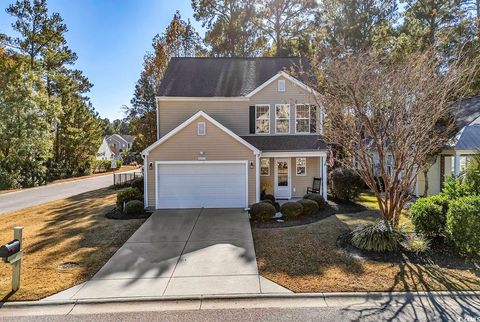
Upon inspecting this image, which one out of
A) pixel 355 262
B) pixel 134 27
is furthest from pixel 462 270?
pixel 134 27

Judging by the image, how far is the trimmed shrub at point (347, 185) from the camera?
50.4ft

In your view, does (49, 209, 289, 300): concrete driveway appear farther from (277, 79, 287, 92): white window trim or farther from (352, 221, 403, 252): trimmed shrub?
(277, 79, 287, 92): white window trim

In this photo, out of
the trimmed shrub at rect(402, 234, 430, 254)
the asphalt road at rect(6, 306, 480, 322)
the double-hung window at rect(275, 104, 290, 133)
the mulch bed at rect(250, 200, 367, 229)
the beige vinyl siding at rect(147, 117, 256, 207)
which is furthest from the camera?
the double-hung window at rect(275, 104, 290, 133)

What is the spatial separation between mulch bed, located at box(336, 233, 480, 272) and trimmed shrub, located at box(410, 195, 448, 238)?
452 mm

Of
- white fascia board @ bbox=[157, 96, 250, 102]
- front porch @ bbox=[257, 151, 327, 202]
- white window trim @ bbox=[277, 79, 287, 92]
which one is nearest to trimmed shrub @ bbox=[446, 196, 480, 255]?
front porch @ bbox=[257, 151, 327, 202]

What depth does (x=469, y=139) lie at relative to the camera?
1502 cm

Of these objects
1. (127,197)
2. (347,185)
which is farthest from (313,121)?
(127,197)

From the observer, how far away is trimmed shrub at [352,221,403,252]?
8.45 metres

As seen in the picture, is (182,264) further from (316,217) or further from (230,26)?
(230,26)

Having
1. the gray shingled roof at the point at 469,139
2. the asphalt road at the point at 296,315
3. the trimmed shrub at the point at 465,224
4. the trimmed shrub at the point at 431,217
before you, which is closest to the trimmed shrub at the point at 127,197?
the asphalt road at the point at 296,315

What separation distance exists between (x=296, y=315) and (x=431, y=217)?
5.54 metres

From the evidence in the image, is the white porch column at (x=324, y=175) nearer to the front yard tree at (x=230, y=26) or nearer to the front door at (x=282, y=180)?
the front door at (x=282, y=180)

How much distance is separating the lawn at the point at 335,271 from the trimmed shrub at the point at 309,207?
3348mm

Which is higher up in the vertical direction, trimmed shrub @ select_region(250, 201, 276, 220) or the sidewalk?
trimmed shrub @ select_region(250, 201, 276, 220)
